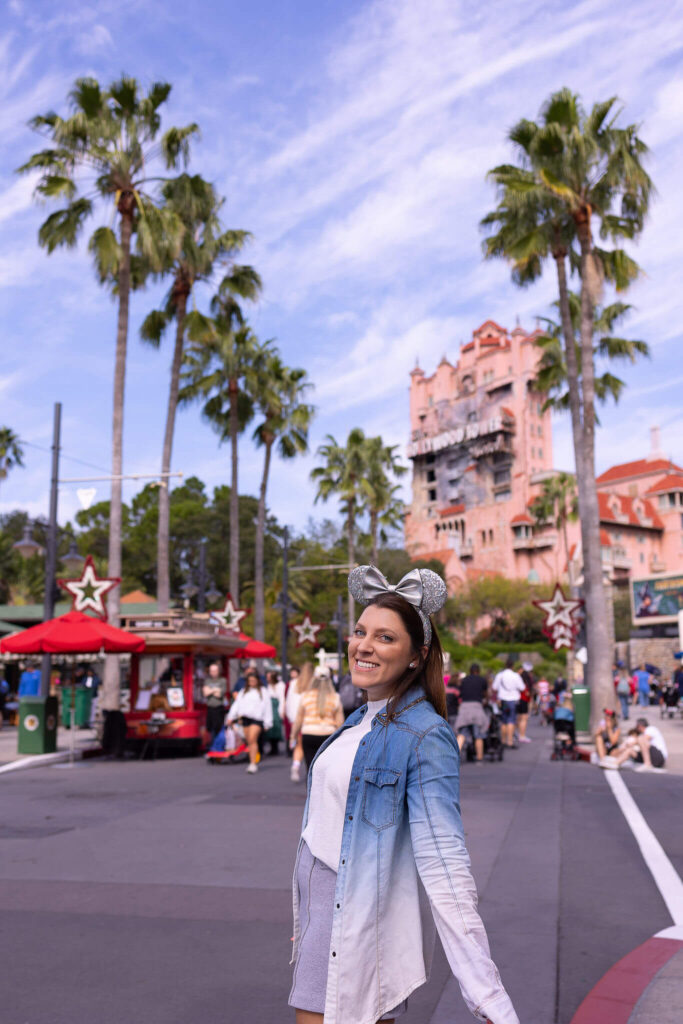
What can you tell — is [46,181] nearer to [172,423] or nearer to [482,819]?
[172,423]

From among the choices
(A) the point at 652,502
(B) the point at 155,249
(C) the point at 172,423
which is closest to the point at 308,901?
(B) the point at 155,249

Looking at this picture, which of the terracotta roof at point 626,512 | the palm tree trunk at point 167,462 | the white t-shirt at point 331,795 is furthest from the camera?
the terracotta roof at point 626,512

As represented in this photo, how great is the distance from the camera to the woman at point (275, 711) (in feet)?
67.0

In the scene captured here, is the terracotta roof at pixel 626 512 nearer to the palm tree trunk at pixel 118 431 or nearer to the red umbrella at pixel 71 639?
the palm tree trunk at pixel 118 431

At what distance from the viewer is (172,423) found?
26.3 meters

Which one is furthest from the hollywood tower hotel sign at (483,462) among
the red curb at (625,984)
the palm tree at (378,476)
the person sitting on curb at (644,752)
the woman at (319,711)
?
the red curb at (625,984)

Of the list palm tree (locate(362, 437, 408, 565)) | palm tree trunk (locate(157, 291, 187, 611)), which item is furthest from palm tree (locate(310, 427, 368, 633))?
palm tree trunk (locate(157, 291, 187, 611))

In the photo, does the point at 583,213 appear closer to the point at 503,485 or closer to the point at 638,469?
the point at 503,485

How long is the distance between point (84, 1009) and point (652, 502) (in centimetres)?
10282

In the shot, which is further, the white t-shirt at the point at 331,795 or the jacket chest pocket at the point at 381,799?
the white t-shirt at the point at 331,795

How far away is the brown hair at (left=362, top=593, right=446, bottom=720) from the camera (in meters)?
2.79

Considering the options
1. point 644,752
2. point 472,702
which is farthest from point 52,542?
point 644,752

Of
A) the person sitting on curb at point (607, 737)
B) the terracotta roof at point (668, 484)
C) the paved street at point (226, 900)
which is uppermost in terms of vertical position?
the terracotta roof at point (668, 484)

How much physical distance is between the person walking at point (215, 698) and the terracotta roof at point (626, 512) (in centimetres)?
7724
